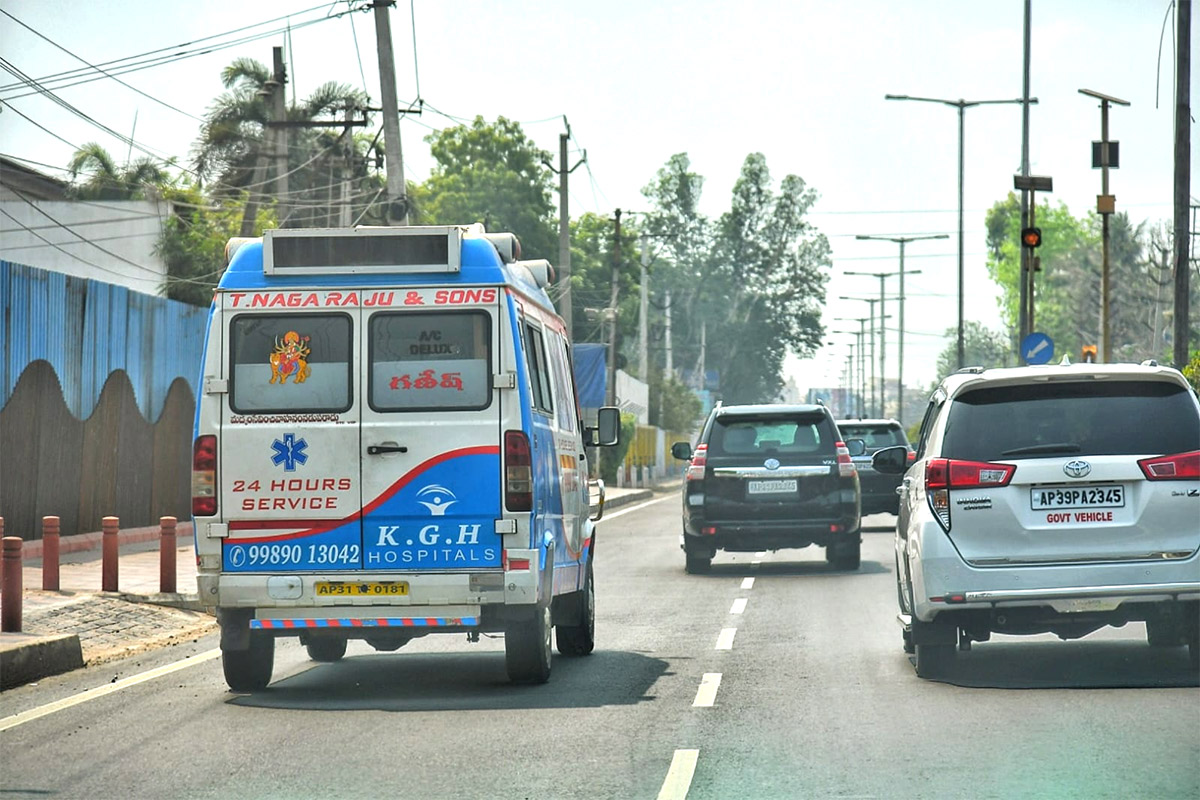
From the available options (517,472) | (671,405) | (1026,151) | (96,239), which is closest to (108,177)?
(96,239)

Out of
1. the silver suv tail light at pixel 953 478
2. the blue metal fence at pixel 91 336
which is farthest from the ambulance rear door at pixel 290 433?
the blue metal fence at pixel 91 336

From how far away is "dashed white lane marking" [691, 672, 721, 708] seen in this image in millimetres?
10391

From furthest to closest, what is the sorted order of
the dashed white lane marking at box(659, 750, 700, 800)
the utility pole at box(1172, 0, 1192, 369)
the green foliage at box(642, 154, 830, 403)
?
the green foliage at box(642, 154, 830, 403) < the utility pole at box(1172, 0, 1192, 369) < the dashed white lane marking at box(659, 750, 700, 800)

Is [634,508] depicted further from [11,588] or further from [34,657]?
[34,657]

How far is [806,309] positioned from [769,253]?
13.5 feet

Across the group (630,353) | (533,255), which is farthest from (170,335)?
(630,353)

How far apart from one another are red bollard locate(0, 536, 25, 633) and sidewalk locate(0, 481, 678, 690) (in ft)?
0.58

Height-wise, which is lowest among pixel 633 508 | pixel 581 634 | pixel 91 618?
pixel 633 508

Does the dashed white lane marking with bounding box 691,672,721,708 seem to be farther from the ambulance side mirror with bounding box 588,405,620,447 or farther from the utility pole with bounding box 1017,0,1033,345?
the utility pole with bounding box 1017,0,1033,345

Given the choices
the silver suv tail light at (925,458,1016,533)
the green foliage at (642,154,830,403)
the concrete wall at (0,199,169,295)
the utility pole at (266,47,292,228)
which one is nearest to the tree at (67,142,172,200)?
the concrete wall at (0,199,169,295)

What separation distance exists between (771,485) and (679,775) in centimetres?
1283

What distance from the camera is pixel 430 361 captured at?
1081 centimetres

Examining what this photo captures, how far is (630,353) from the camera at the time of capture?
12575cm

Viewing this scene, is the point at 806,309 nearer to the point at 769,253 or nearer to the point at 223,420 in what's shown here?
the point at 769,253
